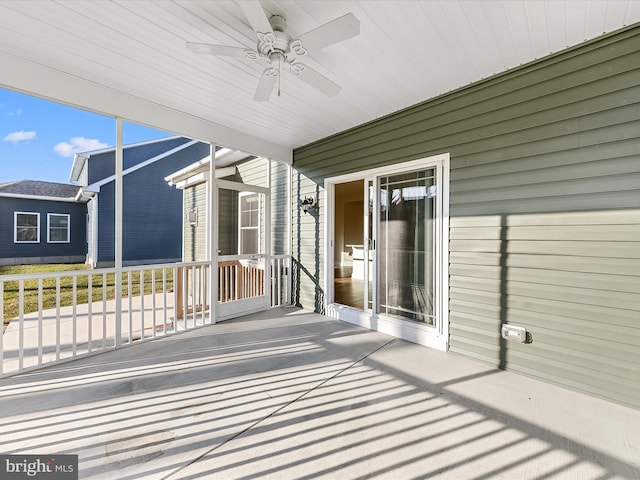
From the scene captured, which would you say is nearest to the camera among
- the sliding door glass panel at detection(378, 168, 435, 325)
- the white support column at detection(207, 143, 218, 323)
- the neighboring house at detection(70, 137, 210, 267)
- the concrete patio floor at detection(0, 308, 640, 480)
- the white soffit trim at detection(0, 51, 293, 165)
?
the concrete patio floor at detection(0, 308, 640, 480)

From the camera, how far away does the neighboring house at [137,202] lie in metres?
8.30

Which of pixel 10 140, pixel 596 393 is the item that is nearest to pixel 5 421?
pixel 596 393

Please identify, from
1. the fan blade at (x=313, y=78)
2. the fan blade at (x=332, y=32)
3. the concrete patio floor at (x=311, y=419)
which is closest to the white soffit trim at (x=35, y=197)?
the concrete patio floor at (x=311, y=419)

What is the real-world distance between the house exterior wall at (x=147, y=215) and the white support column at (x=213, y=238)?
16.4 feet

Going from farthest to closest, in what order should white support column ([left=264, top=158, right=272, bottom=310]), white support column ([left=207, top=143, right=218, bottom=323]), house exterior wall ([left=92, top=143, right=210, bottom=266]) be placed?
house exterior wall ([left=92, top=143, right=210, bottom=266])
white support column ([left=264, top=158, right=272, bottom=310])
white support column ([left=207, top=143, right=218, bottom=323])

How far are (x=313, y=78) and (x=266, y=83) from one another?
0.41 meters

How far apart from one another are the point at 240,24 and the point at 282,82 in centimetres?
83

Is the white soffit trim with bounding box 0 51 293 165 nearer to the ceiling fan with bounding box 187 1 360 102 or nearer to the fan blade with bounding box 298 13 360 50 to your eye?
the ceiling fan with bounding box 187 1 360 102

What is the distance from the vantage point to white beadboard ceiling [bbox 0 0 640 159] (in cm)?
194

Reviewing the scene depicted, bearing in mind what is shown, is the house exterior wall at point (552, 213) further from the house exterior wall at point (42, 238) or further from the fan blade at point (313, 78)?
the house exterior wall at point (42, 238)

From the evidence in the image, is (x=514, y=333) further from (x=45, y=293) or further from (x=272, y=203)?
(x=45, y=293)

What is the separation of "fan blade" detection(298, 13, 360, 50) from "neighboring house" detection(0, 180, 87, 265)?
9.50 m

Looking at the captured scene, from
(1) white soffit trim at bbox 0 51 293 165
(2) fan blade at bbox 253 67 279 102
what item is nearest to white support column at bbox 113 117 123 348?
(1) white soffit trim at bbox 0 51 293 165

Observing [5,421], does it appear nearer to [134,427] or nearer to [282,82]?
[134,427]
